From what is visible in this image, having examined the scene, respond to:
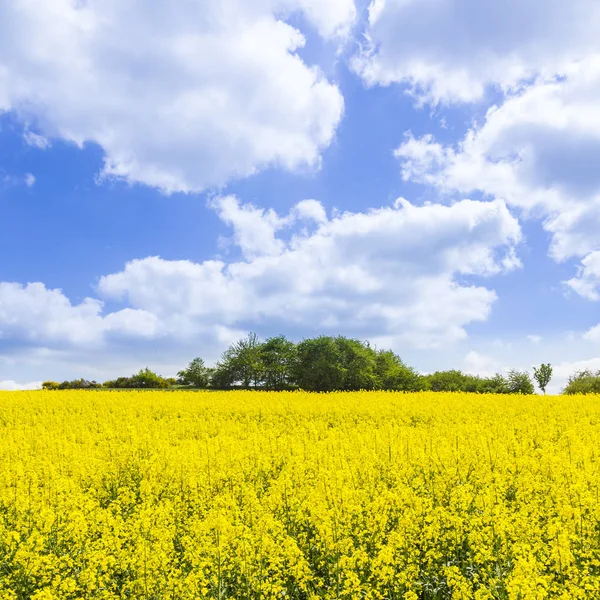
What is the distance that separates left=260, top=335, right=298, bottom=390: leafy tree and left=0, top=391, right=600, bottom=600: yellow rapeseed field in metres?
37.4

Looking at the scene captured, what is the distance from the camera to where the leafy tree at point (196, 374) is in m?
55.9

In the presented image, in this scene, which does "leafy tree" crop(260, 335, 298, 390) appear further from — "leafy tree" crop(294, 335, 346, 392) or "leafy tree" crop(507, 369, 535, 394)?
"leafy tree" crop(507, 369, 535, 394)

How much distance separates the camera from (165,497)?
9.38m

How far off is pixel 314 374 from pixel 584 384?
25243 mm

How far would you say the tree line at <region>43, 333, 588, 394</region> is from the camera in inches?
1946

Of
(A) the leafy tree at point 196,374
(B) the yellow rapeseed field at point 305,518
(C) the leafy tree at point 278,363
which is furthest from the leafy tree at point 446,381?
(B) the yellow rapeseed field at point 305,518

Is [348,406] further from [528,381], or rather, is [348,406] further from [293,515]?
[528,381]

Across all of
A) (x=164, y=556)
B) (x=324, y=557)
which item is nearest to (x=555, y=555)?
(x=324, y=557)

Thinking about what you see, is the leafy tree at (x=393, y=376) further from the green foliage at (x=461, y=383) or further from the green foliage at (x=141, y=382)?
the green foliage at (x=141, y=382)

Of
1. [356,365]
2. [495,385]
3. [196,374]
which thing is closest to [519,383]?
[495,385]

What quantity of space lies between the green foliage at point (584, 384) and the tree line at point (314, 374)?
242mm

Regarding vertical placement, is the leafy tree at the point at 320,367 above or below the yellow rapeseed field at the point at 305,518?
above

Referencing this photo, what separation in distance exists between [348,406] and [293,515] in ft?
44.7

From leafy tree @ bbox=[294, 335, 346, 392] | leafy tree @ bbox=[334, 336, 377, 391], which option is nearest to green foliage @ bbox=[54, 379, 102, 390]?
leafy tree @ bbox=[294, 335, 346, 392]
